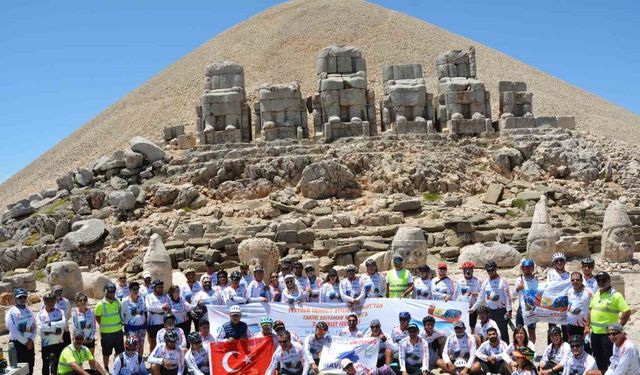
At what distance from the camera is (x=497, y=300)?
1205 centimetres

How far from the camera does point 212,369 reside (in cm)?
1080

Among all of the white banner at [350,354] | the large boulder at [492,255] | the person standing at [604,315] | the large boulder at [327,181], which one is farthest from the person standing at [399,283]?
the large boulder at [327,181]

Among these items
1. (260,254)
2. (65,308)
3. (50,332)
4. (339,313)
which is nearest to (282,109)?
(260,254)

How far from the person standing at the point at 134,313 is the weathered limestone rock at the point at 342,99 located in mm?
16304

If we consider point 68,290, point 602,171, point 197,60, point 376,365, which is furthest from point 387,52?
point 376,365

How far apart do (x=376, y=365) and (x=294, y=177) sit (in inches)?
613

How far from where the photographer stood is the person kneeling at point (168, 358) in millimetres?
10719

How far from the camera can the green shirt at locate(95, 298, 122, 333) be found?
12.0m

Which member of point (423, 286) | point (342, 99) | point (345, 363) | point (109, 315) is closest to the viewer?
point (345, 363)

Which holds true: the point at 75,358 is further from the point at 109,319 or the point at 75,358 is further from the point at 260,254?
the point at 260,254

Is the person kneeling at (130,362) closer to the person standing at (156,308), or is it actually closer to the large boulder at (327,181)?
the person standing at (156,308)

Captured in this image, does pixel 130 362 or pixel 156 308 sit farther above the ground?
pixel 156 308

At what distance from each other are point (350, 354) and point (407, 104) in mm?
18822

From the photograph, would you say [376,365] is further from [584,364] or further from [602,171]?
[602,171]
